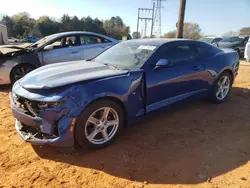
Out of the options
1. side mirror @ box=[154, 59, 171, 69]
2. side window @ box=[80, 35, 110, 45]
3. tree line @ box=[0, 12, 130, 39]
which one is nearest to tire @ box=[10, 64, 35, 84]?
side window @ box=[80, 35, 110, 45]

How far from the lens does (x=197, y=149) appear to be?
10.4ft

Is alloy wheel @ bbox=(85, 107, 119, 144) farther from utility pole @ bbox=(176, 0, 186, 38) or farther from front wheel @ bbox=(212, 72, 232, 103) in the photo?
utility pole @ bbox=(176, 0, 186, 38)

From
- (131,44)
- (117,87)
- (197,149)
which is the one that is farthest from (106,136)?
(131,44)

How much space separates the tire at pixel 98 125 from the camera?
2848 mm

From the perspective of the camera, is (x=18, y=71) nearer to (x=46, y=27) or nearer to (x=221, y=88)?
(x=221, y=88)

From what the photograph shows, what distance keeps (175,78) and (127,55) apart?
3.04ft

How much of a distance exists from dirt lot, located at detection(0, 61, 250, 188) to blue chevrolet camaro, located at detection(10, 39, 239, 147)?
10.4 inches

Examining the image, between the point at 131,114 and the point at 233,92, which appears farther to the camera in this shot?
the point at 233,92

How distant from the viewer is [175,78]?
152 inches

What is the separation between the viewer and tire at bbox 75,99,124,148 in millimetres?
2848

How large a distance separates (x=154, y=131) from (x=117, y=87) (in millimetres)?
1090

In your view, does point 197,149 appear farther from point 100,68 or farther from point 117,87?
point 100,68

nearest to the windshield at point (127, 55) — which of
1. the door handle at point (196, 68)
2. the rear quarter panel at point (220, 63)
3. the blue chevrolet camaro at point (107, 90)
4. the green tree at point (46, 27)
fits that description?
the blue chevrolet camaro at point (107, 90)

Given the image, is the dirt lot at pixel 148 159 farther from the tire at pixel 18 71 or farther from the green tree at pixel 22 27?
the green tree at pixel 22 27
